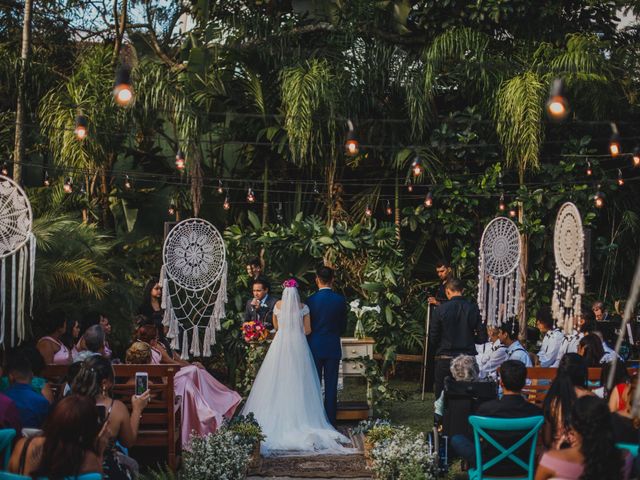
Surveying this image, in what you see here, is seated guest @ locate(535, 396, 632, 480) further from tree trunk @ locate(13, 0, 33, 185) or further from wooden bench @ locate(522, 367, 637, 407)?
tree trunk @ locate(13, 0, 33, 185)

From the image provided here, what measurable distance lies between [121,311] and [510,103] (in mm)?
6270

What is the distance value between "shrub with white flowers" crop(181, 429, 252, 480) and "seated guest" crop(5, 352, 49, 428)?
1.28m

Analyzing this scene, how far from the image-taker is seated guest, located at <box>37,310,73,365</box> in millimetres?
7977

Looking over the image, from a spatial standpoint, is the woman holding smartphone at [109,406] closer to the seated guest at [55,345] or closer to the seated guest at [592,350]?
the seated guest at [55,345]

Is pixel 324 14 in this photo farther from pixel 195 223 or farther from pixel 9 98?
pixel 195 223

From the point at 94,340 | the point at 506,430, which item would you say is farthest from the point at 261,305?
the point at 506,430

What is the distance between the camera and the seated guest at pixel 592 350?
26.5 feet

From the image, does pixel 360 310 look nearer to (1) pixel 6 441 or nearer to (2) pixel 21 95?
(2) pixel 21 95

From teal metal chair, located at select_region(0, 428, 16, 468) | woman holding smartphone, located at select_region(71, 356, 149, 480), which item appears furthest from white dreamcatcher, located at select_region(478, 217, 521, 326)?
teal metal chair, located at select_region(0, 428, 16, 468)

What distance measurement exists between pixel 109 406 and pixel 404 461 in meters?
2.35

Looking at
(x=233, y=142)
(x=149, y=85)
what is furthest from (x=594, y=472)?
(x=233, y=142)

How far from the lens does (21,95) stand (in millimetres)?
13820

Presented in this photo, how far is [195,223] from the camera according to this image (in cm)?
1045

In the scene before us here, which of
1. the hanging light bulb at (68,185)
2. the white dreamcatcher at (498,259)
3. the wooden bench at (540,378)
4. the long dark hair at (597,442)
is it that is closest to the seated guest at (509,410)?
the long dark hair at (597,442)
